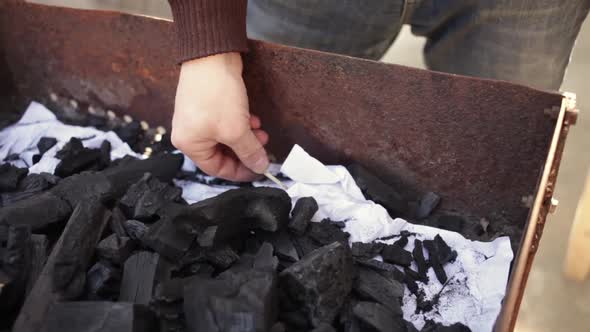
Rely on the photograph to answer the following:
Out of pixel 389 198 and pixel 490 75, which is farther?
pixel 490 75

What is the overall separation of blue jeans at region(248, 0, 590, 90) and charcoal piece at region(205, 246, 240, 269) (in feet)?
2.95

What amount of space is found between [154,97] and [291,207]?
0.65 meters

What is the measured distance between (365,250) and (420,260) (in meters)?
0.13

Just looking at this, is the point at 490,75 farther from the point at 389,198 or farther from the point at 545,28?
the point at 389,198

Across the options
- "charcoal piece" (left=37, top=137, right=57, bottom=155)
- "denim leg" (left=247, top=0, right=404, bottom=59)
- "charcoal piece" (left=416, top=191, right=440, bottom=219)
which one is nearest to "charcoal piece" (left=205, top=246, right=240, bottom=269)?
"charcoal piece" (left=416, top=191, right=440, bottom=219)

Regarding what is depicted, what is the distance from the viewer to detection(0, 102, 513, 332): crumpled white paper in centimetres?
117

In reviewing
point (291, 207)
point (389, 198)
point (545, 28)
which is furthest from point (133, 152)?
point (545, 28)

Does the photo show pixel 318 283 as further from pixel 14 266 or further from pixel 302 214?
pixel 14 266

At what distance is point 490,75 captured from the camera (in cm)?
172

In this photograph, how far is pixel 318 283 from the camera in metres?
1.05

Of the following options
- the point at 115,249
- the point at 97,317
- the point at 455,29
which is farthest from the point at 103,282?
the point at 455,29

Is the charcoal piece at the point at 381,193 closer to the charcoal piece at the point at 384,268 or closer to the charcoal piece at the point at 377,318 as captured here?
the charcoal piece at the point at 384,268

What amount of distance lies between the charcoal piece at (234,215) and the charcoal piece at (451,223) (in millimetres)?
420

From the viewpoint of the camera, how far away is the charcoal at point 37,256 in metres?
1.15
